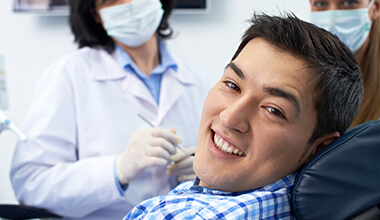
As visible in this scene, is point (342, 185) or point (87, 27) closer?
point (342, 185)

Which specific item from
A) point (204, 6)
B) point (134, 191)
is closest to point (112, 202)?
point (134, 191)

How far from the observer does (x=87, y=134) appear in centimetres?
153

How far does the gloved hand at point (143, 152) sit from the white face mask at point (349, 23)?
2.46ft

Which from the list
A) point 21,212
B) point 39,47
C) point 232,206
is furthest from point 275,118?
point 39,47

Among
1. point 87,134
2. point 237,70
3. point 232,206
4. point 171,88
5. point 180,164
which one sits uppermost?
point 237,70

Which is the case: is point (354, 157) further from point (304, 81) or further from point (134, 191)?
point (134, 191)

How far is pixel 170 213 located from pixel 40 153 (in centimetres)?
86

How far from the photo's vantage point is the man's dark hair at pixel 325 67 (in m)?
0.88

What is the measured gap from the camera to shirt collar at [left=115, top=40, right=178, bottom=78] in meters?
1.66

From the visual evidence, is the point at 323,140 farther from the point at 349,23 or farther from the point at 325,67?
the point at 349,23

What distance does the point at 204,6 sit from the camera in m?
2.39

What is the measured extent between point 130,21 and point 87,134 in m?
0.53

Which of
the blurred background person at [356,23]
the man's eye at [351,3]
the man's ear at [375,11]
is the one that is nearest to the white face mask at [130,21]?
the blurred background person at [356,23]

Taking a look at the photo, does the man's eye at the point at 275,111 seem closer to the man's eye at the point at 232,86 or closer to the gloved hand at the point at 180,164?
the man's eye at the point at 232,86
